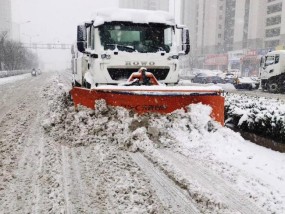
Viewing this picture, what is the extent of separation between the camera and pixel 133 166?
4.68 m

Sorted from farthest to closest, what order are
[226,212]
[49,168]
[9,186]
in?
[49,168] < [9,186] < [226,212]

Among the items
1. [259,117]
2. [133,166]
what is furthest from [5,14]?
[133,166]

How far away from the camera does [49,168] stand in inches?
180

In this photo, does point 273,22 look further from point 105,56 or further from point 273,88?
point 105,56

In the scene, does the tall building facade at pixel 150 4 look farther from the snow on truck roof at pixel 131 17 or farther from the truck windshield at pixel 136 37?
the truck windshield at pixel 136 37

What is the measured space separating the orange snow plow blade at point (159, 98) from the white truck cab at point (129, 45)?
1447 millimetres

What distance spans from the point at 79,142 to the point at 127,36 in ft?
10.5

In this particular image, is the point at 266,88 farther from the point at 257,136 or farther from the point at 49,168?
the point at 49,168

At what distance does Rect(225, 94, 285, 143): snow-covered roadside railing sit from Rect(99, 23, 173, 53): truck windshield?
7.13 ft

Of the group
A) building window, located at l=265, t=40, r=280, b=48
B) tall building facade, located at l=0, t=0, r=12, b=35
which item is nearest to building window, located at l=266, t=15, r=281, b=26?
building window, located at l=265, t=40, r=280, b=48

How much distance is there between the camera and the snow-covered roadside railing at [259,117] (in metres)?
6.18

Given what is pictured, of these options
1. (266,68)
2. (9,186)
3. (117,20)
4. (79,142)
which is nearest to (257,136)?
(79,142)

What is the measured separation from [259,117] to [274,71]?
52.2 feet

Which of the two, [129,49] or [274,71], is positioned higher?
[129,49]
